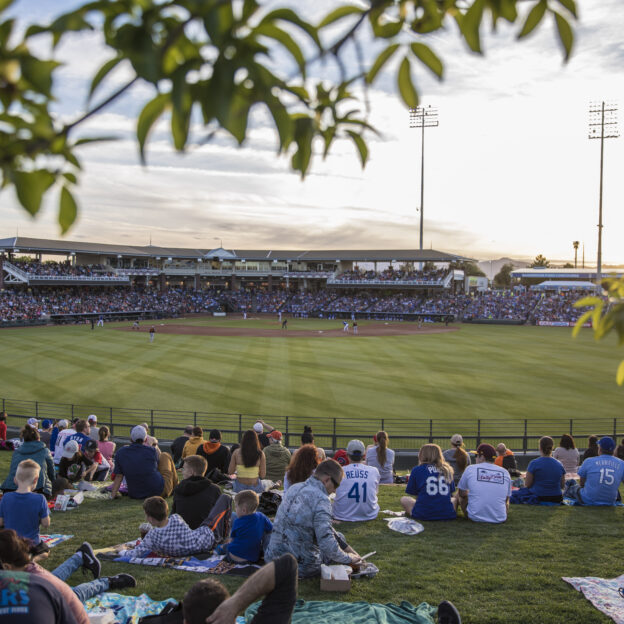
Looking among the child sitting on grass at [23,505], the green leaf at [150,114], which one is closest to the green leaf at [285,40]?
the green leaf at [150,114]

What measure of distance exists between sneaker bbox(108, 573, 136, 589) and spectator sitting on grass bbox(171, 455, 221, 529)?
1.54m

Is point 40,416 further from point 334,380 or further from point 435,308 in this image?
point 435,308

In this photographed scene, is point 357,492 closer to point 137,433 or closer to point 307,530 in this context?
point 307,530

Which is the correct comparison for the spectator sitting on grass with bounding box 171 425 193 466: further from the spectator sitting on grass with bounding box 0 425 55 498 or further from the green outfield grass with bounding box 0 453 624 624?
the spectator sitting on grass with bounding box 0 425 55 498

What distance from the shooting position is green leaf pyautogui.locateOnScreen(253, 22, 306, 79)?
5.80 feet

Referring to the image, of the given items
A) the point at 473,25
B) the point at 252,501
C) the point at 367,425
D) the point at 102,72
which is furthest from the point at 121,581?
the point at 367,425

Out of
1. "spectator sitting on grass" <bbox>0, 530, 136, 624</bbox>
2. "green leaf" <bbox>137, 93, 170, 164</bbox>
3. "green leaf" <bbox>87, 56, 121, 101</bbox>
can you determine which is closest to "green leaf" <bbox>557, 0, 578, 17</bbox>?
"green leaf" <bbox>137, 93, 170, 164</bbox>

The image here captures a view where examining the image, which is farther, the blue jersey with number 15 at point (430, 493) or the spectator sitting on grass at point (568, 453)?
the spectator sitting on grass at point (568, 453)

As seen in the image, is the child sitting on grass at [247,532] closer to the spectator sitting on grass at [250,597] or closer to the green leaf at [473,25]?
the spectator sitting on grass at [250,597]

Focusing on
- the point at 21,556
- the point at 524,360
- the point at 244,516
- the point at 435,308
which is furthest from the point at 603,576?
the point at 435,308

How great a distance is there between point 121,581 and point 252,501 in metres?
1.64

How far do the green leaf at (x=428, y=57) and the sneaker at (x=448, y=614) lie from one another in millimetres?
4733

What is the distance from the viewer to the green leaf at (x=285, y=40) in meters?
1.77

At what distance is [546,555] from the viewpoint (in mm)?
7145
